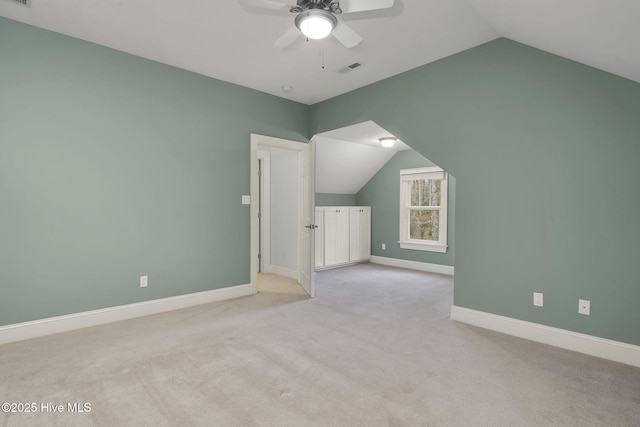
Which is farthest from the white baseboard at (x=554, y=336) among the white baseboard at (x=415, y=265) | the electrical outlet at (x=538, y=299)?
the white baseboard at (x=415, y=265)

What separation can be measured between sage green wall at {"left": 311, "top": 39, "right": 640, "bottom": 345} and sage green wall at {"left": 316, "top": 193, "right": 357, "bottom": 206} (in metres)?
2.99

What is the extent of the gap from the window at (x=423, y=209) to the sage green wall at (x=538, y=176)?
8.04 ft

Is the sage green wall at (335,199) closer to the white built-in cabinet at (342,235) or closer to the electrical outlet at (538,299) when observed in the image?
the white built-in cabinet at (342,235)

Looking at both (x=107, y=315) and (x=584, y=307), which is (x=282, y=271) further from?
(x=584, y=307)

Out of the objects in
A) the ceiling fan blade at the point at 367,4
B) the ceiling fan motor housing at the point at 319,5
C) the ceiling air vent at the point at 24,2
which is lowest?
the ceiling fan blade at the point at 367,4

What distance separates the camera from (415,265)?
6.07 m

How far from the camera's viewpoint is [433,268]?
5793mm

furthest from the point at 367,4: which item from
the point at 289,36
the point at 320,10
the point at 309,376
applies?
the point at 309,376

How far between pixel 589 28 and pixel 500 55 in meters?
1.09

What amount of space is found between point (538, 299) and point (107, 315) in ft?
13.2

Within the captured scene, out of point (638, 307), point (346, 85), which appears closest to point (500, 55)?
point (346, 85)

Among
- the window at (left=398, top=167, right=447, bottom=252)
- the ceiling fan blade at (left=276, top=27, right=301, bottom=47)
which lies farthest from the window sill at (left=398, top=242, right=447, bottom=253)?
the ceiling fan blade at (left=276, top=27, right=301, bottom=47)

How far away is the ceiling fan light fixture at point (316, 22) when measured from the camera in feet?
6.72

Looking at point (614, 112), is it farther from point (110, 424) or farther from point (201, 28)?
point (110, 424)
